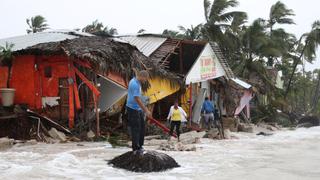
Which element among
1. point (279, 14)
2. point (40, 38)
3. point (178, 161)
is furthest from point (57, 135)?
point (279, 14)

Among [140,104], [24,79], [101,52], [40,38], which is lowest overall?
[140,104]

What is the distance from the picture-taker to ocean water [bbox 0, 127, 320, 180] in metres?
7.54

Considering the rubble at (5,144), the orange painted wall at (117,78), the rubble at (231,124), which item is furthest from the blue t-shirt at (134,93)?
the rubble at (231,124)

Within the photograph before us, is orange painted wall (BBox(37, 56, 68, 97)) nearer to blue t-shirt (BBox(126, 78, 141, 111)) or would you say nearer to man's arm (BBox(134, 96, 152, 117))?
blue t-shirt (BBox(126, 78, 141, 111))

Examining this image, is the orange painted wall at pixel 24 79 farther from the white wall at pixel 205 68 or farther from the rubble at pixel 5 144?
the white wall at pixel 205 68

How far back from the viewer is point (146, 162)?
8008 millimetres

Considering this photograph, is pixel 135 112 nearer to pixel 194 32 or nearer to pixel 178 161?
pixel 178 161

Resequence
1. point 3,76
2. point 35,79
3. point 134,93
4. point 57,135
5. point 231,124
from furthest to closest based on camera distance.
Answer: point 231,124 → point 3,76 → point 35,79 → point 57,135 → point 134,93

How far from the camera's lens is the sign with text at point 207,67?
65.4ft

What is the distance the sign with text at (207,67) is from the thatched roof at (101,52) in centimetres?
393

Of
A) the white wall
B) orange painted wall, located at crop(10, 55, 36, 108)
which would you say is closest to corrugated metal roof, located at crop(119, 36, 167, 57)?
the white wall

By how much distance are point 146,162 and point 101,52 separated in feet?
22.8

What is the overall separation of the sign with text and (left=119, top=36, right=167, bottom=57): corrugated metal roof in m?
1.89

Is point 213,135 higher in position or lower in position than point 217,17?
lower
